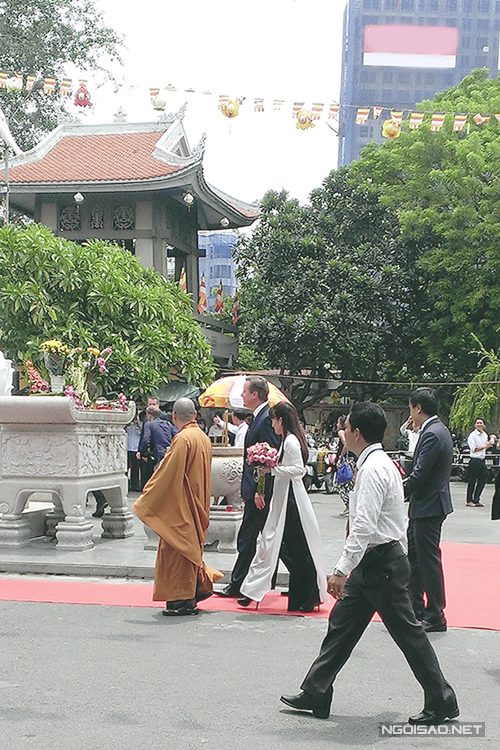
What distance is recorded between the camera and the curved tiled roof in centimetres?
2594

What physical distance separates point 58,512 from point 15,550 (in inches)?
37.2

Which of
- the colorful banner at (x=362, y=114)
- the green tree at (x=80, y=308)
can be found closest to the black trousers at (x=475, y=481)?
the green tree at (x=80, y=308)

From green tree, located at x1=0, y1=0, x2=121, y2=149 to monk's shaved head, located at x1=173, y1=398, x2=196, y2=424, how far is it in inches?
990

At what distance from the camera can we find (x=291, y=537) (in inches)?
284

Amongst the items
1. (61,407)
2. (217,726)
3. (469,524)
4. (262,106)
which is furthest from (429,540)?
(262,106)

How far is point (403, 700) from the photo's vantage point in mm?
4926

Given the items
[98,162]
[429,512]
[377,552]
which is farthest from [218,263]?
[377,552]

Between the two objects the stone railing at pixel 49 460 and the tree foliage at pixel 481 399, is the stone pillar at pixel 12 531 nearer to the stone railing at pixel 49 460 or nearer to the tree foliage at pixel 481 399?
the stone railing at pixel 49 460

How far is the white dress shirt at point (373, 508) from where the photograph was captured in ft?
14.1

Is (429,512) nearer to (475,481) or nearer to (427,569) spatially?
(427,569)

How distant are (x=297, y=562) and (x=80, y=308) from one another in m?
11.7

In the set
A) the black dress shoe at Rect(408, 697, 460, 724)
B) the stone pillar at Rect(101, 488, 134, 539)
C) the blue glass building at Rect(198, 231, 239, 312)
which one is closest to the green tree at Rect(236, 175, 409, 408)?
the stone pillar at Rect(101, 488, 134, 539)

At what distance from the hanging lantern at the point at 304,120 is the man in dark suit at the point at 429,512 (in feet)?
45.3

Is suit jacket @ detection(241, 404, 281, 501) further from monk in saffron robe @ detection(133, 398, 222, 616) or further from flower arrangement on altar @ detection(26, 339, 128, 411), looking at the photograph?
flower arrangement on altar @ detection(26, 339, 128, 411)
